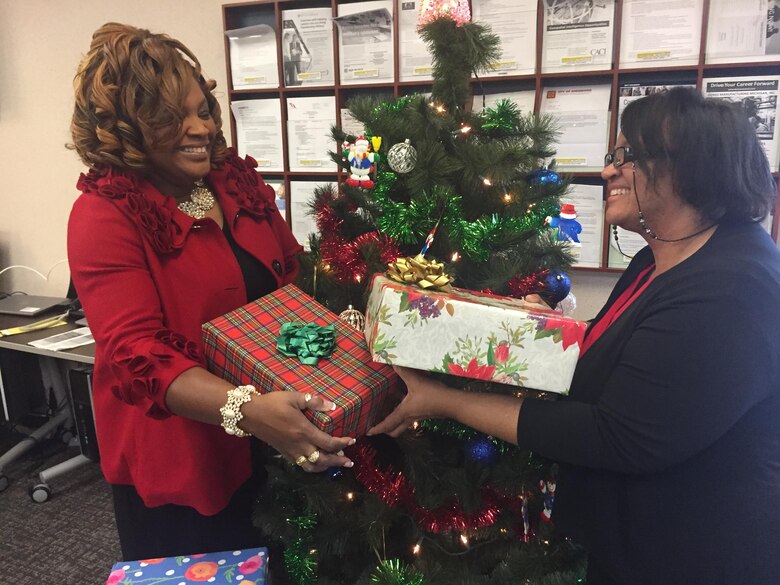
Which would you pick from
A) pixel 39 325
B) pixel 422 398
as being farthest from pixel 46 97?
pixel 422 398

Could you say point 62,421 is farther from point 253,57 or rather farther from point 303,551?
point 303,551

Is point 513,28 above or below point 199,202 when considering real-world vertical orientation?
above

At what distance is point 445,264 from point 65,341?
2.01 meters

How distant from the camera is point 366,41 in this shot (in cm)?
239

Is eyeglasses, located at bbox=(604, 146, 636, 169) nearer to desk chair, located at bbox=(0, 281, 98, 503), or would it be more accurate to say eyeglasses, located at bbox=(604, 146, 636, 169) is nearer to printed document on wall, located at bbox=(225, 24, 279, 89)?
printed document on wall, located at bbox=(225, 24, 279, 89)

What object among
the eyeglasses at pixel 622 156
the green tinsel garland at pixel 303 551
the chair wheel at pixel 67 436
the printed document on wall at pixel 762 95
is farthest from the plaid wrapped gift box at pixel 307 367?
the chair wheel at pixel 67 436

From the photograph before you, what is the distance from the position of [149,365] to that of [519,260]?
2.44 ft

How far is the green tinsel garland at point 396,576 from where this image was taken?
1.17 meters

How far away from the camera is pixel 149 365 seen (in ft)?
3.16

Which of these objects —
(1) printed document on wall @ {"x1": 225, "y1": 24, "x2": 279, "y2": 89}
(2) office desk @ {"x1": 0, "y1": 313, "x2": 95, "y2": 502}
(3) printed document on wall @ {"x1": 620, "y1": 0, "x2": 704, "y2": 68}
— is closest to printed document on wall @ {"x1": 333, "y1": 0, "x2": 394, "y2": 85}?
(1) printed document on wall @ {"x1": 225, "y1": 24, "x2": 279, "y2": 89}

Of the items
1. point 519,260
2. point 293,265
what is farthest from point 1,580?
point 519,260

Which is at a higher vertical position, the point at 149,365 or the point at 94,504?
the point at 149,365

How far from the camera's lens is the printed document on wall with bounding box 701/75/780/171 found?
1.93 m

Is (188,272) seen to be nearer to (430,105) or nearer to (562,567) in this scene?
(430,105)
